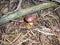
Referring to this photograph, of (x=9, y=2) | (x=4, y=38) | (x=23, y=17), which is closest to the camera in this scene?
(x=4, y=38)

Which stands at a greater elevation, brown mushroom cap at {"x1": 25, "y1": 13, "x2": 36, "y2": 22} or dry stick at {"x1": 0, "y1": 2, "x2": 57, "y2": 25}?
dry stick at {"x1": 0, "y1": 2, "x2": 57, "y2": 25}

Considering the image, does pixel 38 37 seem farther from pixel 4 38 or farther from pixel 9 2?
pixel 9 2

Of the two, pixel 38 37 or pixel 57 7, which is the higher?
pixel 57 7

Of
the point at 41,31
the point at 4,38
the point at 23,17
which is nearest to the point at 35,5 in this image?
the point at 23,17

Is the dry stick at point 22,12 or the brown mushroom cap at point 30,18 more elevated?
the dry stick at point 22,12

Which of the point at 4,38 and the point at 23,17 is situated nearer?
the point at 4,38

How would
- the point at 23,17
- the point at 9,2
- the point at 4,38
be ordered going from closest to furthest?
the point at 4,38 < the point at 23,17 < the point at 9,2

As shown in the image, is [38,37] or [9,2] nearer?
[38,37]

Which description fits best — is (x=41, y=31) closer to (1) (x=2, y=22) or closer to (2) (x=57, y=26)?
(2) (x=57, y=26)

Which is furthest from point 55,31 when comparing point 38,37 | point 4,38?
point 4,38
